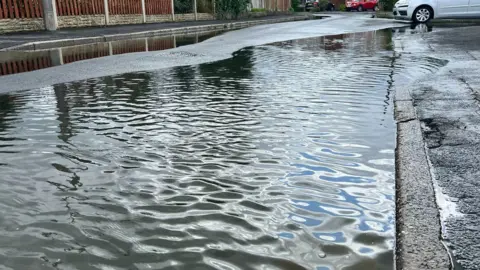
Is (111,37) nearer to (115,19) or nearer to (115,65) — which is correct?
(115,65)

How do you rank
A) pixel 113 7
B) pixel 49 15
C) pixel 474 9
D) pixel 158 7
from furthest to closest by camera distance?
pixel 158 7, pixel 113 7, pixel 474 9, pixel 49 15

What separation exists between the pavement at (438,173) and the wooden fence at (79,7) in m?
16.6

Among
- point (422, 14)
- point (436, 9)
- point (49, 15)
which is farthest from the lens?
point (422, 14)

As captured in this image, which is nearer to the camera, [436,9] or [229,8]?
[436,9]

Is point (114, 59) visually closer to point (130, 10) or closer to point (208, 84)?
point (208, 84)

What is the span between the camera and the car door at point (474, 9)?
758 inches

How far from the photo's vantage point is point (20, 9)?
56.9 feet

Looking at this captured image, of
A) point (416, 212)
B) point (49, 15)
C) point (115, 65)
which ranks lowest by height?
point (416, 212)

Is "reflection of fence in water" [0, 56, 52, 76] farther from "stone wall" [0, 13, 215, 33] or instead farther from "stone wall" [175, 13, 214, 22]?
"stone wall" [175, 13, 214, 22]

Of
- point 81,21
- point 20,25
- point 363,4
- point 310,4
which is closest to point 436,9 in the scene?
point 81,21

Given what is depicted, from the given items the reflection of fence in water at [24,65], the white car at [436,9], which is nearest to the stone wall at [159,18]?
the white car at [436,9]

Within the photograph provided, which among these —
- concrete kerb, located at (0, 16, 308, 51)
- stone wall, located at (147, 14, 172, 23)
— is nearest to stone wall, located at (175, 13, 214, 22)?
stone wall, located at (147, 14, 172, 23)

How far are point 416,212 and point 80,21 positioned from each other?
65.7ft

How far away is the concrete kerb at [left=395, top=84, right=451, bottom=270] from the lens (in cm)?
219
